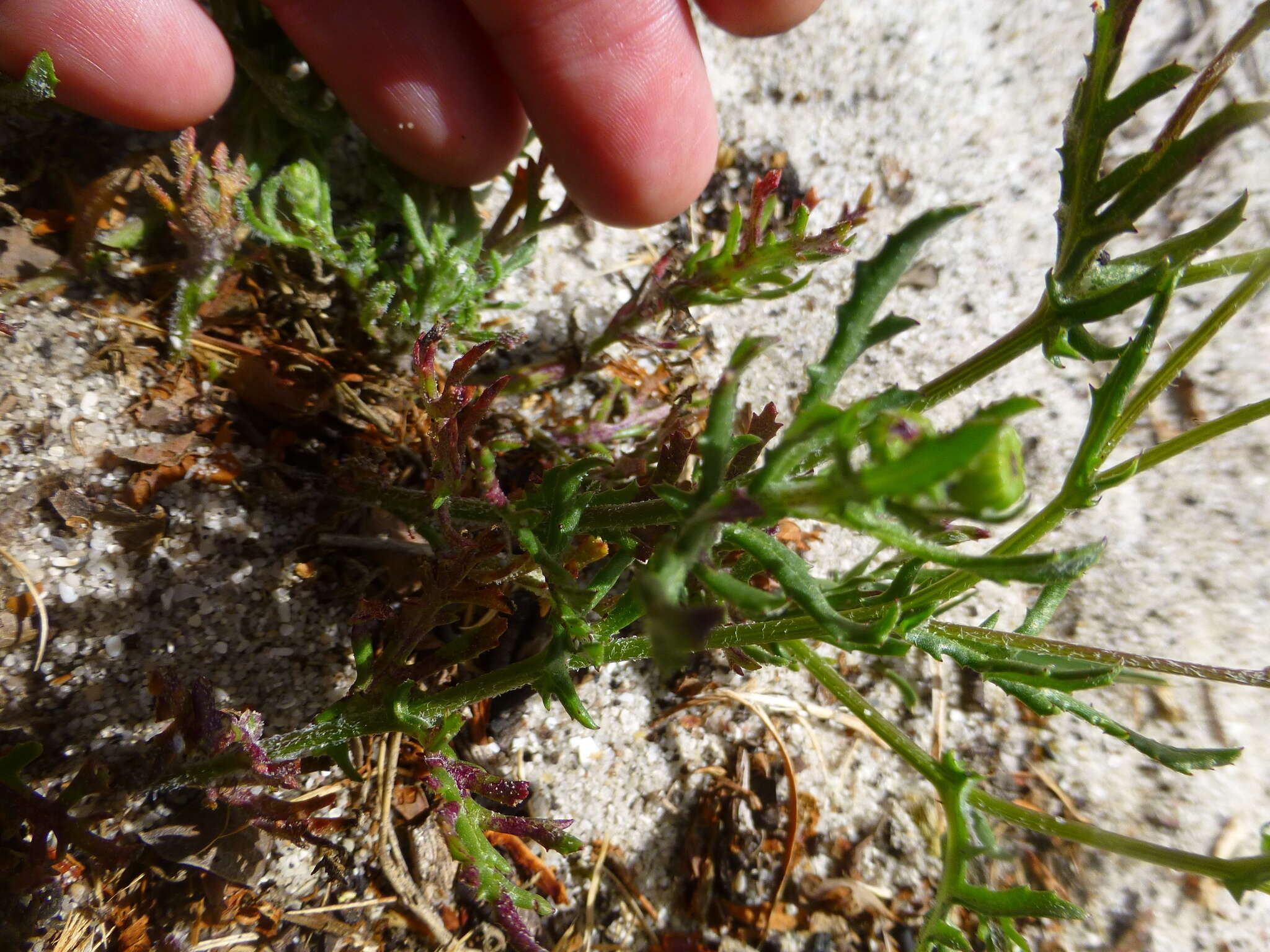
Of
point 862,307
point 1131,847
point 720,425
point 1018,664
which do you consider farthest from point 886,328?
point 1131,847

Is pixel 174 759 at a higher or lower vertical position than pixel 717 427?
lower

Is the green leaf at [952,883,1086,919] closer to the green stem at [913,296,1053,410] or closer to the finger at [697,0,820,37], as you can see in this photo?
the green stem at [913,296,1053,410]

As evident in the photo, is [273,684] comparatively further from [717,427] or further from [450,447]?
[717,427]

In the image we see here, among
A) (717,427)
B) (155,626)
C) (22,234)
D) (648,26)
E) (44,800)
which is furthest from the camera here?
(648,26)

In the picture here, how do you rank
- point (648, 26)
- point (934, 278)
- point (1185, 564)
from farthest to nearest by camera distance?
1. point (934, 278)
2. point (1185, 564)
3. point (648, 26)

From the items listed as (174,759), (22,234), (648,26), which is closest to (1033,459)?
(648,26)

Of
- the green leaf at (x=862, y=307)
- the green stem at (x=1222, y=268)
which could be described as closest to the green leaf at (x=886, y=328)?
the green leaf at (x=862, y=307)

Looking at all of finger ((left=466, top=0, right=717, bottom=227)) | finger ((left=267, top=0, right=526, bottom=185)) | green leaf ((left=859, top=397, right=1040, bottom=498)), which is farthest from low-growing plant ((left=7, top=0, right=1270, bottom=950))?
finger ((left=466, top=0, right=717, bottom=227))
